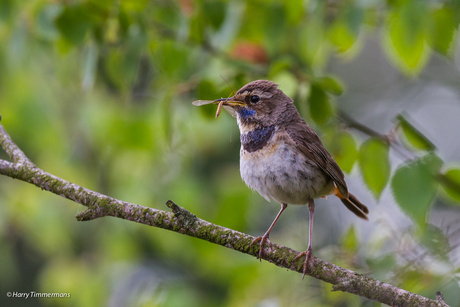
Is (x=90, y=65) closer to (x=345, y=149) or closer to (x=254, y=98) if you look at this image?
(x=254, y=98)

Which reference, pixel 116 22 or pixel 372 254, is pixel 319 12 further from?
pixel 372 254

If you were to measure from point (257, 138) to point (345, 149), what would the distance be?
61cm

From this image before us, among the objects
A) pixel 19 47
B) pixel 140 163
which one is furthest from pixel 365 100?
pixel 19 47

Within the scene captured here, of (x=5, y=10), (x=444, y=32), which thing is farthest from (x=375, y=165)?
(x=5, y=10)

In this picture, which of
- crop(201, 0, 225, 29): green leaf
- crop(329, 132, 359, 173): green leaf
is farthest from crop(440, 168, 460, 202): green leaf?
crop(201, 0, 225, 29): green leaf

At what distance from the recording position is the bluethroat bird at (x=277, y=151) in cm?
306

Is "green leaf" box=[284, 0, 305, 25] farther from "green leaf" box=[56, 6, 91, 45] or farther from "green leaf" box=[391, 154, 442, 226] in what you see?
"green leaf" box=[56, 6, 91, 45]

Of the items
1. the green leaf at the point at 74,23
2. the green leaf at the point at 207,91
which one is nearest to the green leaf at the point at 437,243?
the green leaf at the point at 207,91

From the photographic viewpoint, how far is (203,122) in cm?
468

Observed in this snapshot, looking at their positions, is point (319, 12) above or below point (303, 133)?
above

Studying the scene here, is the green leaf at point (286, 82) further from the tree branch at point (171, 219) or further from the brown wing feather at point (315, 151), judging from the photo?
the tree branch at point (171, 219)

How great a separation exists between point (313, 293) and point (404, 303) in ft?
5.11

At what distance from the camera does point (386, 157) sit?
2945 millimetres

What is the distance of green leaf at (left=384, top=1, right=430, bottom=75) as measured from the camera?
2730 millimetres
